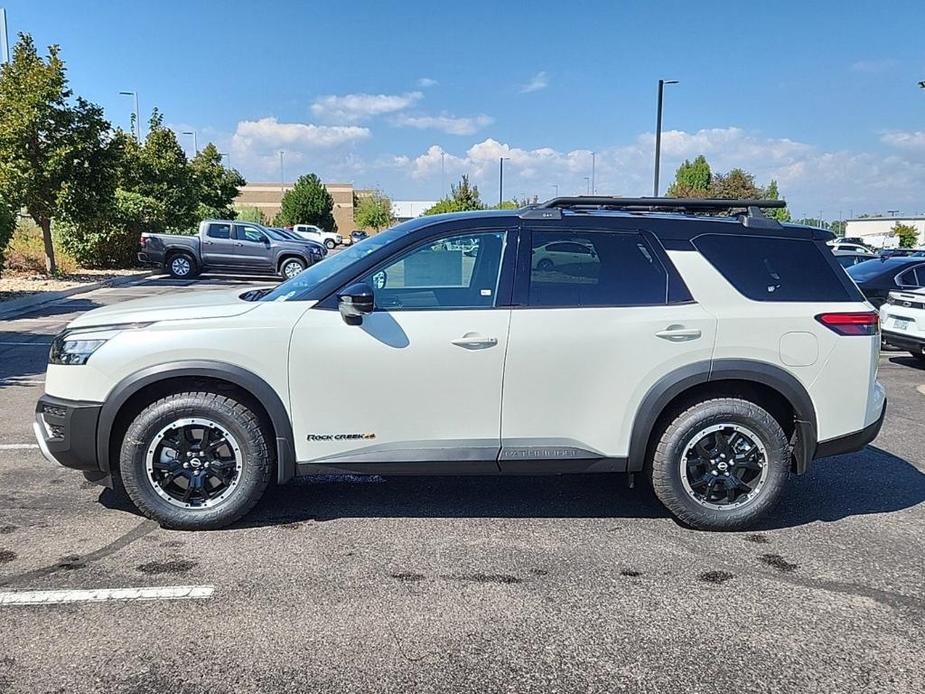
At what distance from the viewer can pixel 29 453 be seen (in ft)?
18.3

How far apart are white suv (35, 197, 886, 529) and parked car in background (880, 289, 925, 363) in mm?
6235

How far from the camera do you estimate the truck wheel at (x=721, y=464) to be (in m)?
4.25

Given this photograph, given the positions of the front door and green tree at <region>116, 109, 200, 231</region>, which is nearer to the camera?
the front door

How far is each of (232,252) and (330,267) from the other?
20.3 meters

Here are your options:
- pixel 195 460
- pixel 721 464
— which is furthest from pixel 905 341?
pixel 195 460

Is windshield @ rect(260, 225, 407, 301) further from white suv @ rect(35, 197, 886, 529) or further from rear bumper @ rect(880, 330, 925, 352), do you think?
rear bumper @ rect(880, 330, 925, 352)

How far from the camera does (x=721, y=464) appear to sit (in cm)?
433

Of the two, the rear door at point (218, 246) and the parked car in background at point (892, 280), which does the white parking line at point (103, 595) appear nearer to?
the parked car in background at point (892, 280)

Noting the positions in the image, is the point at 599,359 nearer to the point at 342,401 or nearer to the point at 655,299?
the point at 655,299

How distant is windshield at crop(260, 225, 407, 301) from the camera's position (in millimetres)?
4301

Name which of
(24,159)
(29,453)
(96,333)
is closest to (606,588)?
(96,333)

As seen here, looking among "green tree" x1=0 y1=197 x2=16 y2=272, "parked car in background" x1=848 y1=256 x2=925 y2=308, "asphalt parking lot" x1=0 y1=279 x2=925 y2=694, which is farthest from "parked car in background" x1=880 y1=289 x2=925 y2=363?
"green tree" x1=0 y1=197 x2=16 y2=272

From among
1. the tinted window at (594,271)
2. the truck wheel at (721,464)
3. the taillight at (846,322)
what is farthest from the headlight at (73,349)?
the taillight at (846,322)

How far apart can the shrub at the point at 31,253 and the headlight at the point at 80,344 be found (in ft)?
60.4
